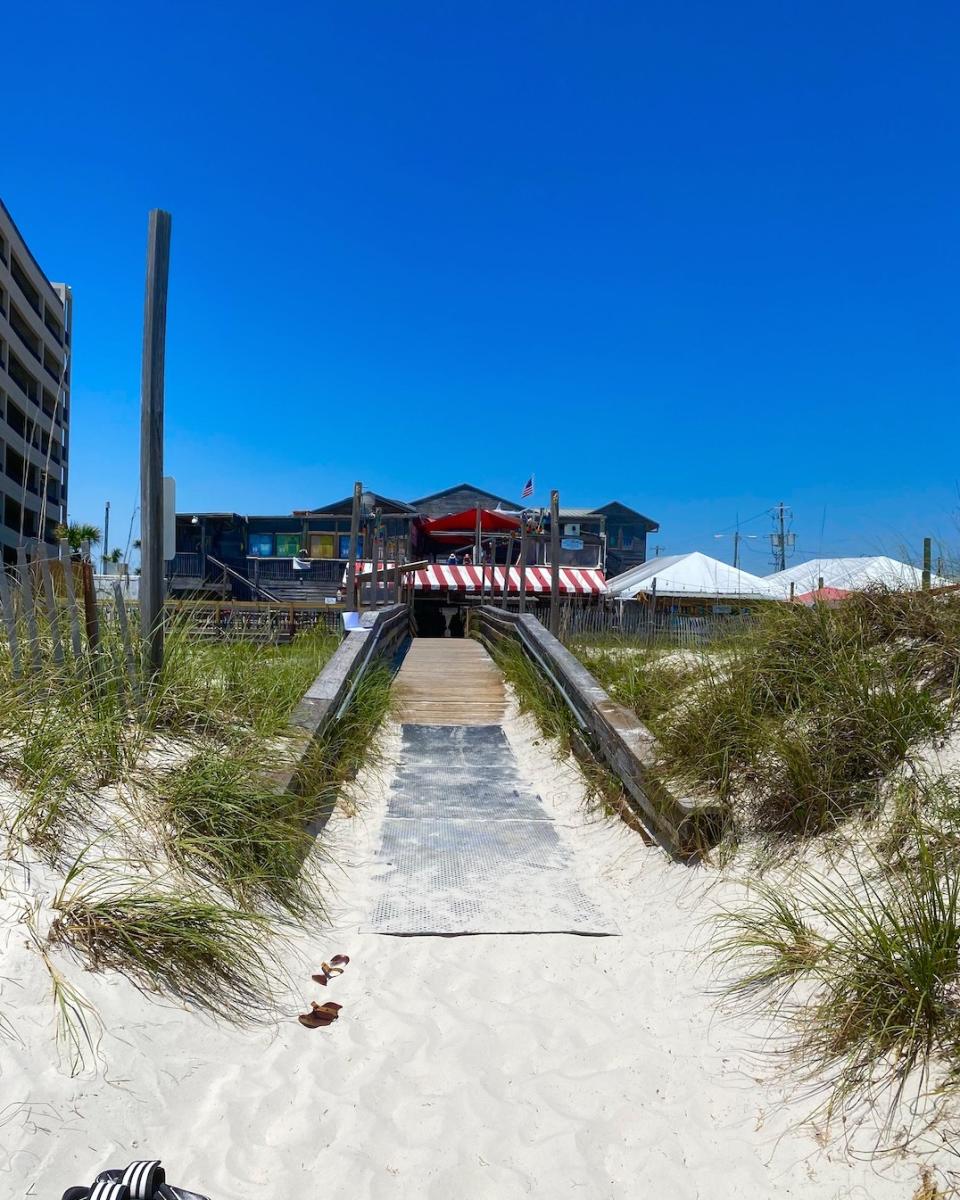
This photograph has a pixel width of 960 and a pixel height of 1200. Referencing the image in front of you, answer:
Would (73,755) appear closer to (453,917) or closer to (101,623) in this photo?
(101,623)

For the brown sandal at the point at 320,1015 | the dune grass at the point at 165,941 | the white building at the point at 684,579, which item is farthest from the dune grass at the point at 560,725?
the white building at the point at 684,579

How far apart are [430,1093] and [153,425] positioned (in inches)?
153

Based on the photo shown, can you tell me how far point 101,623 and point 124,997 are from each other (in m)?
2.63

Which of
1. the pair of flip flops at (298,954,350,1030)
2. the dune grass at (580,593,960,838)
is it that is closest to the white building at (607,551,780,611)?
the dune grass at (580,593,960,838)

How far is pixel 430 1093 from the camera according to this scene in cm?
263

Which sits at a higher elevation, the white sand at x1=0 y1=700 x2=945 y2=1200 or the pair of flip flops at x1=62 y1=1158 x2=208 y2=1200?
the pair of flip flops at x1=62 y1=1158 x2=208 y2=1200

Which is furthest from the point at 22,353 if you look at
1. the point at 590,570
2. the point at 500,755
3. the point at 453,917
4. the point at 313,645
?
the point at 453,917

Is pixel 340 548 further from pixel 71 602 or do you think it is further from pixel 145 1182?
pixel 145 1182

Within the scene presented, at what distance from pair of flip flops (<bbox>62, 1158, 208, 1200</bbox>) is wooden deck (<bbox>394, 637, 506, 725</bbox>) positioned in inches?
233

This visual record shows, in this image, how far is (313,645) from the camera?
350 inches

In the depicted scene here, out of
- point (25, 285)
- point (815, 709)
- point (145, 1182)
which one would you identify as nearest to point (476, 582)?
point (815, 709)

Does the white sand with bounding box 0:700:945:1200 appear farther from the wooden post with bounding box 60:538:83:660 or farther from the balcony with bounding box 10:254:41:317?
the balcony with bounding box 10:254:41:317

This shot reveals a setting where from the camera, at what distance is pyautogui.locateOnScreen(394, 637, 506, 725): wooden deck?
8258 mm

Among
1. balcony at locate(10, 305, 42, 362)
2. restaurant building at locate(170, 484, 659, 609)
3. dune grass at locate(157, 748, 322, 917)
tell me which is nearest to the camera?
dune grass at locate(157, 748, 322, 917)
